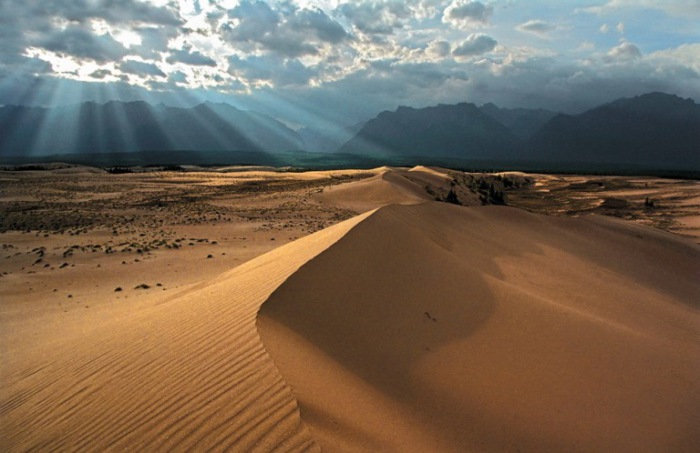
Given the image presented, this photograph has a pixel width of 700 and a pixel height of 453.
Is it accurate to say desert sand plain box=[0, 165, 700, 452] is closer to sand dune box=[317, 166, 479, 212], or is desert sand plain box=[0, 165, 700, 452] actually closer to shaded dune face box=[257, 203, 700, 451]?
shaded dune face box=[257, 203, 700, 451]

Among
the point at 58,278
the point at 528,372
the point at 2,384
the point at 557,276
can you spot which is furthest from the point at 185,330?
the point at 58,278

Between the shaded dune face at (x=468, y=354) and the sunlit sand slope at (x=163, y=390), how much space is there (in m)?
0.22

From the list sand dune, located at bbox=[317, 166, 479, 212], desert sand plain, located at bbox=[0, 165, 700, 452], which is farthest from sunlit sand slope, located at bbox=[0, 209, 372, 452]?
sand dune, located at bbox=[317, 166, 479, 212]

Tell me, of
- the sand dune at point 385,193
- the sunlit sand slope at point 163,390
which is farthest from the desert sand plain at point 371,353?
the sand dune at point 385,193

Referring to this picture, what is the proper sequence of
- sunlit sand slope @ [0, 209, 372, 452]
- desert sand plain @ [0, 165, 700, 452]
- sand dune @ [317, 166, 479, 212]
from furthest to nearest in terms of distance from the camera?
sand dune @ [317, 166, 479, 212], desert sand plain @ [0, 165, 700, 452], sunlit sand slope @ [0, 209, 372, 452]

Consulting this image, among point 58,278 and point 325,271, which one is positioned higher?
point 325,271

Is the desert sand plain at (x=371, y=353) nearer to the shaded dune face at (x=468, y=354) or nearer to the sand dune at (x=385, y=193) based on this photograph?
the shaded dune face at (x=468, y=354)

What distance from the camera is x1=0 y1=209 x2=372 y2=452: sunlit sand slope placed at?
9.22 feet

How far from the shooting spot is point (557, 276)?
A: 7945mm

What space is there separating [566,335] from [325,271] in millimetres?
2891

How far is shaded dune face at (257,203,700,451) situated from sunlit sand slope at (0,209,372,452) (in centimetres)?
22

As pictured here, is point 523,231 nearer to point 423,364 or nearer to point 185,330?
point 423,364

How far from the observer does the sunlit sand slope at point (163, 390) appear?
281 centimetres

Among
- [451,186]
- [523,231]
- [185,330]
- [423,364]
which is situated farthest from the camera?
[451,186]
